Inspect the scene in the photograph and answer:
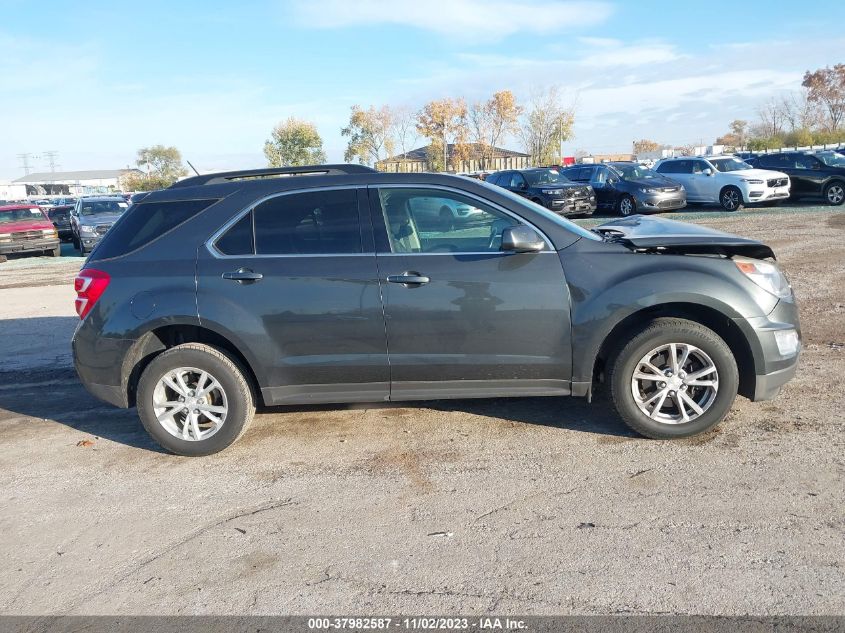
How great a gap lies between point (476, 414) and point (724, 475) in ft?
6.23

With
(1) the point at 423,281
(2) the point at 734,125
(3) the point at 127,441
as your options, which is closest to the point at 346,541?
(1) the point at 423,281

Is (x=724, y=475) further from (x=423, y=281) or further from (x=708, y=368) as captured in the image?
(x=423, y=281)

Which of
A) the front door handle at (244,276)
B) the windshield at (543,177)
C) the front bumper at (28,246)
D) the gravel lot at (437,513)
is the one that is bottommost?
the gravel lot at (437,513)

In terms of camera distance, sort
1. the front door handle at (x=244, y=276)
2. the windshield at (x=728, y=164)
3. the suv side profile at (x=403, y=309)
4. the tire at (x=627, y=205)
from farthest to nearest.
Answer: the windshield at (x=728, y=164), the tire at (x=627, y=205), the front door handle at (x=244, y=276), the suv side profile at (x=403, y=309)

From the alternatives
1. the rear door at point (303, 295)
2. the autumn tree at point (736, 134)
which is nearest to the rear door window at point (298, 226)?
the rear door at point (303, 295)

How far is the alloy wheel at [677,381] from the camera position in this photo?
464cm

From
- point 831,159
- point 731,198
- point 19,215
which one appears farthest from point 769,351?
point 19,215

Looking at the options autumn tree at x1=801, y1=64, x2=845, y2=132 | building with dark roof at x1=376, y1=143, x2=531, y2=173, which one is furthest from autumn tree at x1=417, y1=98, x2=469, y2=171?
autumn tree at x1=801, y1=64, x2=845, y2=132

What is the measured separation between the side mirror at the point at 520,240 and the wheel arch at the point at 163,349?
1938 mm

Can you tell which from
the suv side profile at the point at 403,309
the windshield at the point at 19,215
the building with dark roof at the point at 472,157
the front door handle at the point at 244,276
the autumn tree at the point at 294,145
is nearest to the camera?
the suv side profile at the point at 403,309

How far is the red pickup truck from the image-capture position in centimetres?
2136

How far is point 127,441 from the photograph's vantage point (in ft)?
17.8

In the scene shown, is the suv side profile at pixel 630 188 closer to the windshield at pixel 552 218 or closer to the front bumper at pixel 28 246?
the front bumper at pixel 28 246

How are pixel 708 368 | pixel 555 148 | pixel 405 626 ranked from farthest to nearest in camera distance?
pixel 555 148, pixel 708 368, pixel 405 626
